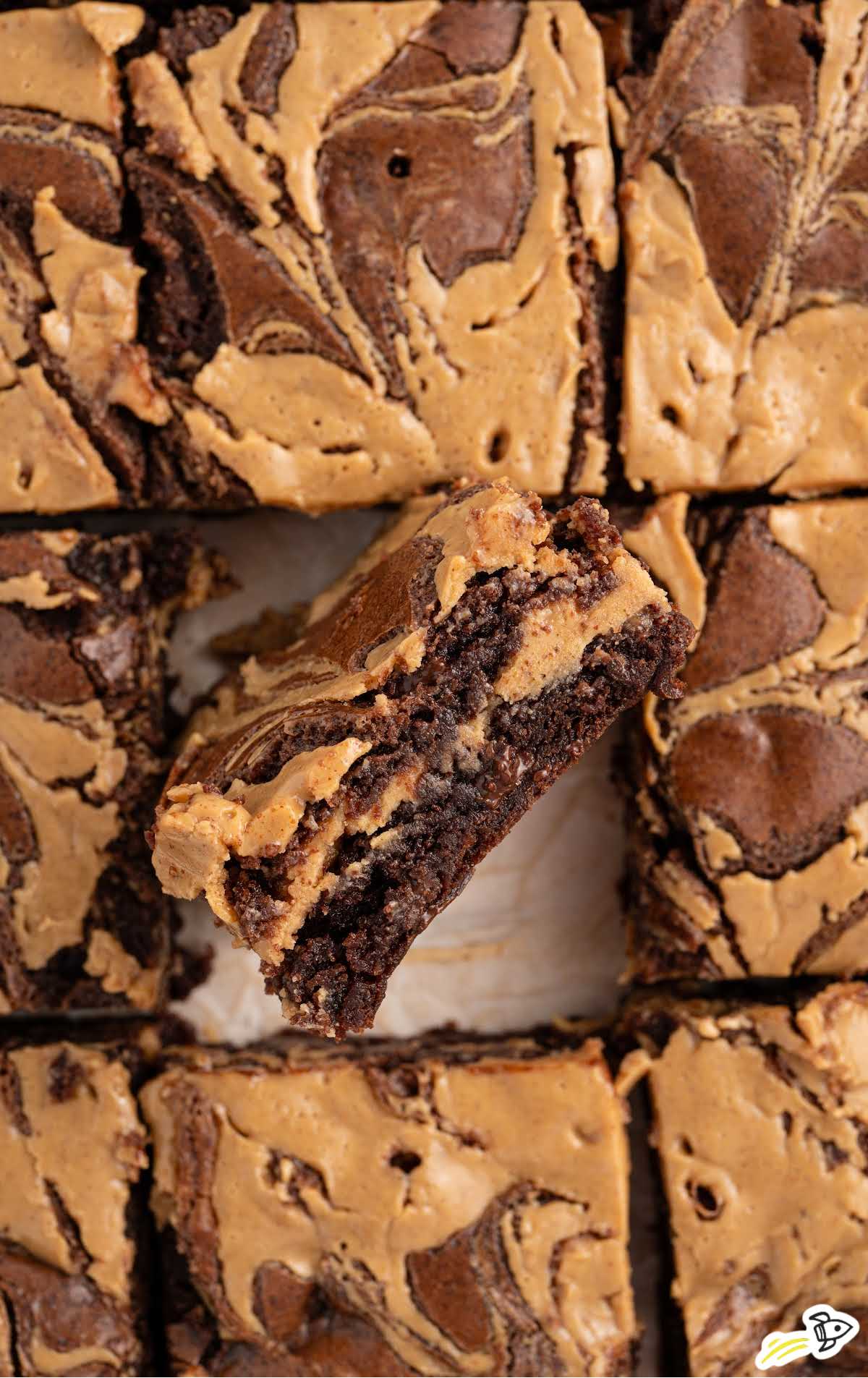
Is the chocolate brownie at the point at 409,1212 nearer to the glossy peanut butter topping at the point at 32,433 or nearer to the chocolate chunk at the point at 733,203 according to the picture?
the glossy peanut butter topping at the point at 32,433

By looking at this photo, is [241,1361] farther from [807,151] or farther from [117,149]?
[807,151]

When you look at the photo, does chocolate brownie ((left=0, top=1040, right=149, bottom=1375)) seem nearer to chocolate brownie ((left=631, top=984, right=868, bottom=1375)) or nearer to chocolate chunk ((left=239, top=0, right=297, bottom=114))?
chocolate brownie ((left=631, top=984, right=868, bottom=1375))

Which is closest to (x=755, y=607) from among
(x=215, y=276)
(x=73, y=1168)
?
(x=215, y=276)

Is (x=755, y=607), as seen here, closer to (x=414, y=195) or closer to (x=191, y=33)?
(x=414, y=195)

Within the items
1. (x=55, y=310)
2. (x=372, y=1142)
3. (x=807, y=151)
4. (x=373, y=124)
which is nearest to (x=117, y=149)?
(x=55, y=310)

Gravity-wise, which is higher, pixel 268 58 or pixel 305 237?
pixel 268 58

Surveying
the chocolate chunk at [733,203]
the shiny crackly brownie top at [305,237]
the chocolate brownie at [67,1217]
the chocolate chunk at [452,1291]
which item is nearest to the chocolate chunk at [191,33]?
the shiny crackly brownie top at [305,237]

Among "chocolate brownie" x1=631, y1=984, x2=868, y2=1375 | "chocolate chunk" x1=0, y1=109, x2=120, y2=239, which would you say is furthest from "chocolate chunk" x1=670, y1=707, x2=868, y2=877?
"chocolate chunk" x1=0, y1=109, x2=120, y2=239
